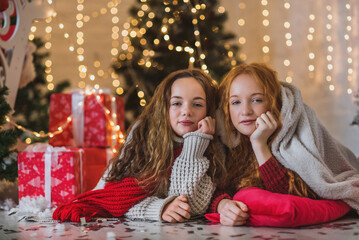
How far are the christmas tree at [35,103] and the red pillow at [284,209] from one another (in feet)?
4.54

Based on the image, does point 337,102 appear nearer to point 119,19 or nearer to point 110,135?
point 110,135

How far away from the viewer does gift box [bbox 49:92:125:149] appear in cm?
183

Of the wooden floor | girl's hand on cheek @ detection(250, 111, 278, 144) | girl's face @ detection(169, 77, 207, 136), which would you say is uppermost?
girl's face @ detection(169, 77, 207, 136)

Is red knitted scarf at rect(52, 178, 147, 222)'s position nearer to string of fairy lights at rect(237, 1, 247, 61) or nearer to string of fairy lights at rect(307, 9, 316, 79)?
string of fairy lights at rect(307, 9, 316, 79)

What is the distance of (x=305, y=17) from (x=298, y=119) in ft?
5.71

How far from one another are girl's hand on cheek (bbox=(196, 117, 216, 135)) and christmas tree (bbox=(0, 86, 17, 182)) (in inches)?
29.9

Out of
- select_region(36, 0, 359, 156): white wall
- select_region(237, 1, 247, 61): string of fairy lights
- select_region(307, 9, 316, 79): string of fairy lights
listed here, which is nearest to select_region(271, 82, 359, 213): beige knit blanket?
select_region(36, 0, 359, 156): white wall

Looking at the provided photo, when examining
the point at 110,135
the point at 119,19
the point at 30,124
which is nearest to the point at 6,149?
the point at 110,135

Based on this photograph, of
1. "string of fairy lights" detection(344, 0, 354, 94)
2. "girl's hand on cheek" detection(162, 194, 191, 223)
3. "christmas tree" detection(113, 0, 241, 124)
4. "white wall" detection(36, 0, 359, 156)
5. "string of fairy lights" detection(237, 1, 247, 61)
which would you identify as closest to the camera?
"girl's hand on cheek" detection(162, 194, 191, 223)

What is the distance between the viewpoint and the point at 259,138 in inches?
50.2

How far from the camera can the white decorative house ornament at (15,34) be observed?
1844mm

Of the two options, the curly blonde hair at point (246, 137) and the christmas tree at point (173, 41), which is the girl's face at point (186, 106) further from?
the christmas tree at point (173, 41)

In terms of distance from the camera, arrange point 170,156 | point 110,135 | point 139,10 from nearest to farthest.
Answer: point 170,156, point 110,135, point 139,10

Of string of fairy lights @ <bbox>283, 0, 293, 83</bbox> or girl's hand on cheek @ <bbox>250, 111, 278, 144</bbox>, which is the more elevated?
string of fairy lights @ <bbox>283, 0, 293, 83</bbox>
